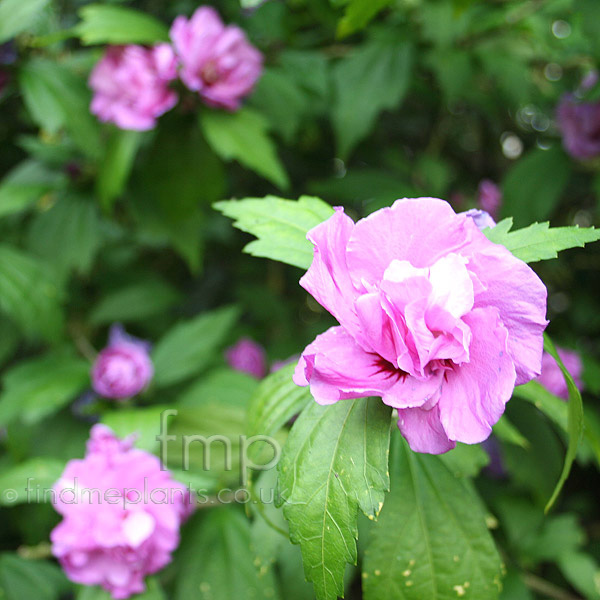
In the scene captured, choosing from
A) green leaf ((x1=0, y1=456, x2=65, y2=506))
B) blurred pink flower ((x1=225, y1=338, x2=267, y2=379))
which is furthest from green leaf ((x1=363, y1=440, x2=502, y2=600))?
blurred pink flower ((x1=225, y1=338, x2=267, y2=379))

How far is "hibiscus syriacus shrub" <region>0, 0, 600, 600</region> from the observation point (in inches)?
23.3

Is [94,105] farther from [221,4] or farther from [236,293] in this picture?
[236,293]

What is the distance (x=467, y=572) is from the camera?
76 cm

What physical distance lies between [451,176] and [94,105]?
102 cm

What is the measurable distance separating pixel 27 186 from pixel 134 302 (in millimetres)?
387

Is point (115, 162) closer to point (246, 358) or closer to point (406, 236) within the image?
point (246, 358)

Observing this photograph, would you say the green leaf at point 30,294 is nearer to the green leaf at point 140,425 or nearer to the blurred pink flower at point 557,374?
the green leaf at point 140,425

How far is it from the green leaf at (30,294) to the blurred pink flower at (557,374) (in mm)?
1088

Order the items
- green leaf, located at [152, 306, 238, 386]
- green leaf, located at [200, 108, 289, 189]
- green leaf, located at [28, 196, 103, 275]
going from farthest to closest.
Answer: green leaf, located at [28, 196, 103, 275], green leaf, located at [152, 306, 238, 386], green leaf, located at [200, 108, 289, 189]

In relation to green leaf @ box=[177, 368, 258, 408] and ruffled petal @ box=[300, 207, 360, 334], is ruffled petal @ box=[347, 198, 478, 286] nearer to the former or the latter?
ruffled petal @ box=[300, 207, 360, 334]

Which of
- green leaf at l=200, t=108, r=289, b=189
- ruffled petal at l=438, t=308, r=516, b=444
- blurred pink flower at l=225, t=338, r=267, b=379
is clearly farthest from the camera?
blurred pink flower at l=225, t=338, r=267, b=379

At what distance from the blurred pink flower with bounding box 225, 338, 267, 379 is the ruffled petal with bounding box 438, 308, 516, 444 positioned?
120 cm

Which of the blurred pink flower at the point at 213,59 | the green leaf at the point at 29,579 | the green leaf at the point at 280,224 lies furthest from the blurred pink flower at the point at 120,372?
the green leaf at the point at 280,224

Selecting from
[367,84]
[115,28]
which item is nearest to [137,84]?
[115,28]
